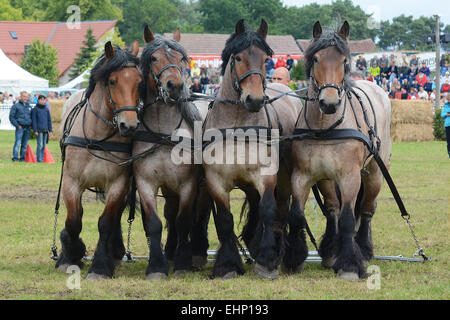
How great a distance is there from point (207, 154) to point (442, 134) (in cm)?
2382

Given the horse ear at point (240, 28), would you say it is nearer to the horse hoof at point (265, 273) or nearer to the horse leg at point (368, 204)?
the horse hoof at point (265, 273)

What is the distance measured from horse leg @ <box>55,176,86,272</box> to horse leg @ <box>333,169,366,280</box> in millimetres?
2615

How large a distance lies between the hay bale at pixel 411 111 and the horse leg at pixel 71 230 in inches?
876

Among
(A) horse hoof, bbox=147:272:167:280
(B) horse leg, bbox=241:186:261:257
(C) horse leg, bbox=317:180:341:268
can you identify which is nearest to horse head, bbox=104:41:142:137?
(A) horse hoof, bbox=147:272:167:280

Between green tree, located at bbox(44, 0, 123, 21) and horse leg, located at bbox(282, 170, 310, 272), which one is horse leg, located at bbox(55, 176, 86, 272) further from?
green tree, located at bbox(44, 0, 123, 21)

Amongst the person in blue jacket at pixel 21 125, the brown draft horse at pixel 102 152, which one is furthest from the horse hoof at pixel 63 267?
the person in blue jacket at pixel 21 125

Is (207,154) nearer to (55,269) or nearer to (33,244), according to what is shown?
(55,269)

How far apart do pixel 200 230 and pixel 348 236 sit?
5.89ft

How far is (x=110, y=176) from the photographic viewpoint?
670 cm

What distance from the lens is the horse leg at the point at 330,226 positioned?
702cm

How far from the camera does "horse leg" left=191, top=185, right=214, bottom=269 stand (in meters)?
7.35

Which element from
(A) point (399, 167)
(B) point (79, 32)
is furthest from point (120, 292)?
(B) point (79, 32)

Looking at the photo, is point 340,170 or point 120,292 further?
point 340,170
